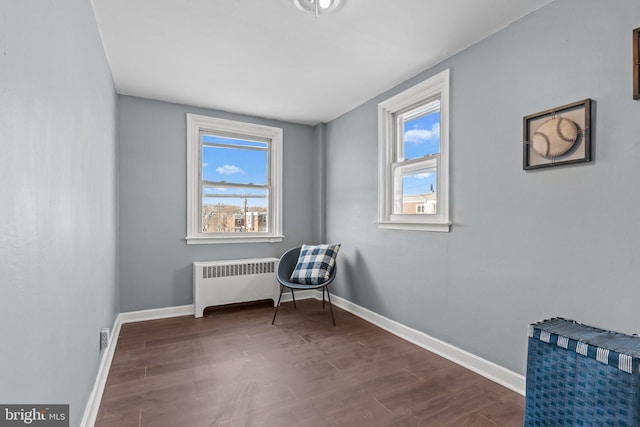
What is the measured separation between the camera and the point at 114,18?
84.0 inches

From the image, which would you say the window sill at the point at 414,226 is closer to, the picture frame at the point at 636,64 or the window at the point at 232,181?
the picture frame at the point at 636,64

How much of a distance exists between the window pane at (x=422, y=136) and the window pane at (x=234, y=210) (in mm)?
2026

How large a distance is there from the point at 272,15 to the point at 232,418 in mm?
2506

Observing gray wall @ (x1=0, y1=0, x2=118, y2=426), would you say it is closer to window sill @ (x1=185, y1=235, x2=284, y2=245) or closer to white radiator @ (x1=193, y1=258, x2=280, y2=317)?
white radiator @ (x1=193, y1=258, x2=280, y2=317)

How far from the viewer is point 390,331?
317 cm

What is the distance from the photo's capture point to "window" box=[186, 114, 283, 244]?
3.82m

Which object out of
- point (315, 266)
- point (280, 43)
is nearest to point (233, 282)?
point (315, 266)

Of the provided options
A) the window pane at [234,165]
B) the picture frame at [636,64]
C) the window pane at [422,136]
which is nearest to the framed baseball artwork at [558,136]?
the picture frame at [636,64]

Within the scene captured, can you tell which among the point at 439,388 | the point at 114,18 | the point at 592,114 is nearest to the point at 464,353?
the point at 439,388

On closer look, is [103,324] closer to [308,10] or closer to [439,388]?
[439,388]

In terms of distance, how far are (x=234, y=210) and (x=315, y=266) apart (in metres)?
1.36

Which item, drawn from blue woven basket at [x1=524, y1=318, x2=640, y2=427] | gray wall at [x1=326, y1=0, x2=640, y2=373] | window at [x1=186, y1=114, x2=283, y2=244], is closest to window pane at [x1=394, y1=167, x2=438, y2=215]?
gray wall at [x1=326, y1=0, x2=640, y2=373]

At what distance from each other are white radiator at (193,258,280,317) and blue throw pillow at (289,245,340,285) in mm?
409

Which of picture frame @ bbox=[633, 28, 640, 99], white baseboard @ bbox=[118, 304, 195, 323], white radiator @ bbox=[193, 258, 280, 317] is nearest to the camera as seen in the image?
picture frame @ bbox=[633, 28, 640, 99]
